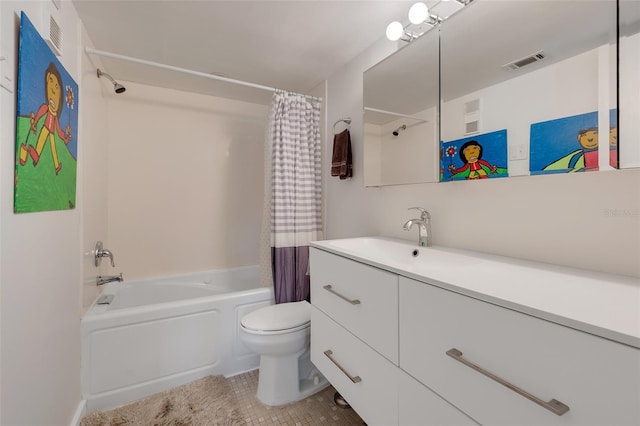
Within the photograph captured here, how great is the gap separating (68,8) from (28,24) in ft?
2.40

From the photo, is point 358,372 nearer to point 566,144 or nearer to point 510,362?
point 510,362

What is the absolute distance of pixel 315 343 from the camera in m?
1.39

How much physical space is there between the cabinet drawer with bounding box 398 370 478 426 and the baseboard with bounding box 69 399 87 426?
64.5 inches

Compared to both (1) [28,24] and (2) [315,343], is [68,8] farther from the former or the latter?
(2) [315,343]

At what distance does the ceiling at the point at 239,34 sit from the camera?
1.43 metres

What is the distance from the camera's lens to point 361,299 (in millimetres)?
1040

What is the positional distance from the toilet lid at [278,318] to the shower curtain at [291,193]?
0.71 feet

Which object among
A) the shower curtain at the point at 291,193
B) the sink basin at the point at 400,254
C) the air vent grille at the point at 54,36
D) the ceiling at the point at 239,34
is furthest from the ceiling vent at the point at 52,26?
the sink basin at the point at 400,254

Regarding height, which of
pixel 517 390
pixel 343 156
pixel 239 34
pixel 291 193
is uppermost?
pixel 239 34

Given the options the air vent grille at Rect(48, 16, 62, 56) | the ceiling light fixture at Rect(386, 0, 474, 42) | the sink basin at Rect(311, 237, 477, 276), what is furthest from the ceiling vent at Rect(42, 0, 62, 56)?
the ceiling light fixture at Rect(386, 0, 474, 42)

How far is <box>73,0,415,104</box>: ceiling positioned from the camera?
1.43 metres

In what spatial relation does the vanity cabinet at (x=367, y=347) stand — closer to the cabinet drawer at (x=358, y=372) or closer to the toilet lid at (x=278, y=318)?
the cabinet drawer at (x=358, y=372)

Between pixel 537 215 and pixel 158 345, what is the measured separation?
2.09m

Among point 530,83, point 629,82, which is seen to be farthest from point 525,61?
point 629,82
